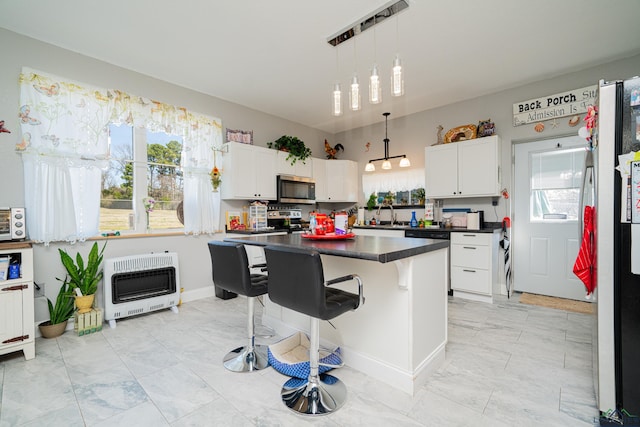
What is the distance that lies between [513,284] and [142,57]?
5.36 meters

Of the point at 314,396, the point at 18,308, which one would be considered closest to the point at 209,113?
the point at 18,308

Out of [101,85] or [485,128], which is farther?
[485,128]

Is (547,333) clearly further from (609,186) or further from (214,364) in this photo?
(214,364)

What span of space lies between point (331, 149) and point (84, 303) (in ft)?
14.6

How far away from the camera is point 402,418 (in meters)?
1.56

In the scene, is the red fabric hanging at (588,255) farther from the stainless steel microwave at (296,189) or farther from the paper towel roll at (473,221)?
the stainless steel microwave at (296,189)

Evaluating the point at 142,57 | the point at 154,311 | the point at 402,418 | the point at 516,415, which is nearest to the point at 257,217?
the point at 154,311

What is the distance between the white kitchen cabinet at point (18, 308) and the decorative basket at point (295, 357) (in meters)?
1.90

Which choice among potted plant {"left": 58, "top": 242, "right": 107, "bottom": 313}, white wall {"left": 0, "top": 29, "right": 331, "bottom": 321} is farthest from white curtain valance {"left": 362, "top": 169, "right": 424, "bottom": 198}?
potted plant {"left": 58, "top": 242, "right": 107, "bottom": 313}

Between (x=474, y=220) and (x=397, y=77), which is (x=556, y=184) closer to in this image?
(x=474, y=220)

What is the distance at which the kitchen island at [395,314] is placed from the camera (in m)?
1.77

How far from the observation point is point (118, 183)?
3.26 m

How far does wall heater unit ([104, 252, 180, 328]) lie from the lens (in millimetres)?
2955

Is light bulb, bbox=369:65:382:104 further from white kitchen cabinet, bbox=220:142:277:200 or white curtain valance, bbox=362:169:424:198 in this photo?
white curtain valance, bbox=362:169:424:198
